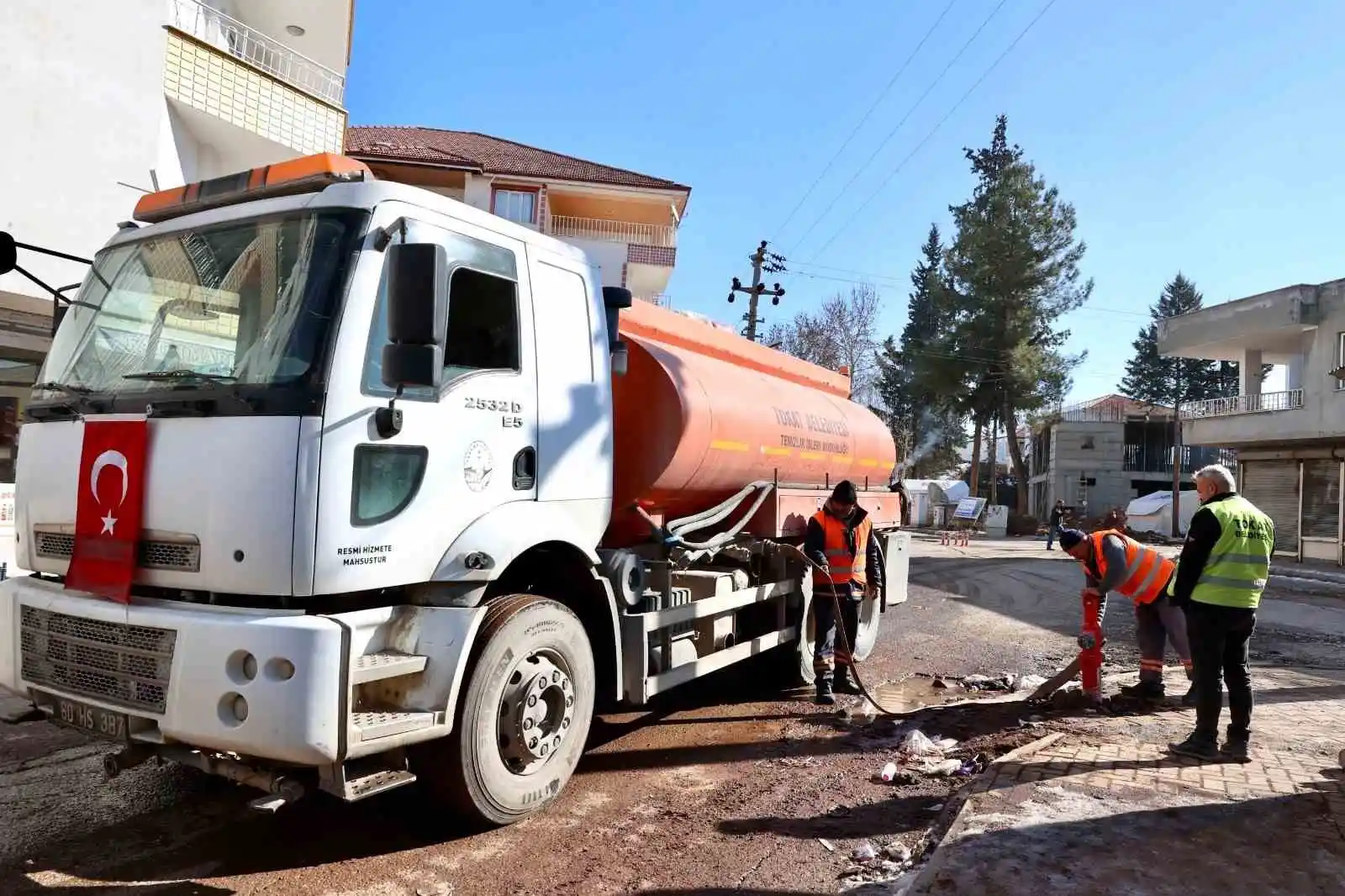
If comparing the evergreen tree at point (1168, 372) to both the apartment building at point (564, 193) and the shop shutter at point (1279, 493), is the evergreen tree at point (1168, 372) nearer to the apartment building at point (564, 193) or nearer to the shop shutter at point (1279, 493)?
the shop shutter at point (1279, 493)

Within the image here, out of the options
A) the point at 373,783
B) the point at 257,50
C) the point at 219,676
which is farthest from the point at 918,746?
the point at 257,50

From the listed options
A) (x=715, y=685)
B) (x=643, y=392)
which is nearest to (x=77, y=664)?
(x=643, y=392)

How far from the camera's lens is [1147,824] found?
3920mm

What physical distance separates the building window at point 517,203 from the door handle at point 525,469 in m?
21.9

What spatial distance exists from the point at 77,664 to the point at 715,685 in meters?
4.93

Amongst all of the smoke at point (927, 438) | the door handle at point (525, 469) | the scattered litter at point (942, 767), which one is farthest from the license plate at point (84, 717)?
the smoke at point (927, 438)

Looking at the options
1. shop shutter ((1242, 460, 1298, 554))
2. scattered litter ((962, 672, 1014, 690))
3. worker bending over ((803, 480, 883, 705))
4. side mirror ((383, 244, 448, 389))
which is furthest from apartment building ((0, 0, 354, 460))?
shop shutter ((1242, 460, 1298, 554))

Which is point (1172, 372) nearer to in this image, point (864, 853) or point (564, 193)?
point (564, 193)

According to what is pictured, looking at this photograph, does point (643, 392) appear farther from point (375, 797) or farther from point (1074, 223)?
point (1074, 223)

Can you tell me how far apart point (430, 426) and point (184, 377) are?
3.20 feet

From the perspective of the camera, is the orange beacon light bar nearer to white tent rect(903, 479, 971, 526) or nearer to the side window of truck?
the side window of truck

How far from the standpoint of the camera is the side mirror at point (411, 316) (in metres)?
3.28

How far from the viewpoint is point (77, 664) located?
3.50 m

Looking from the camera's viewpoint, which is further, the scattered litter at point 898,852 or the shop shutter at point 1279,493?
the shop shutter at point 1279,493
